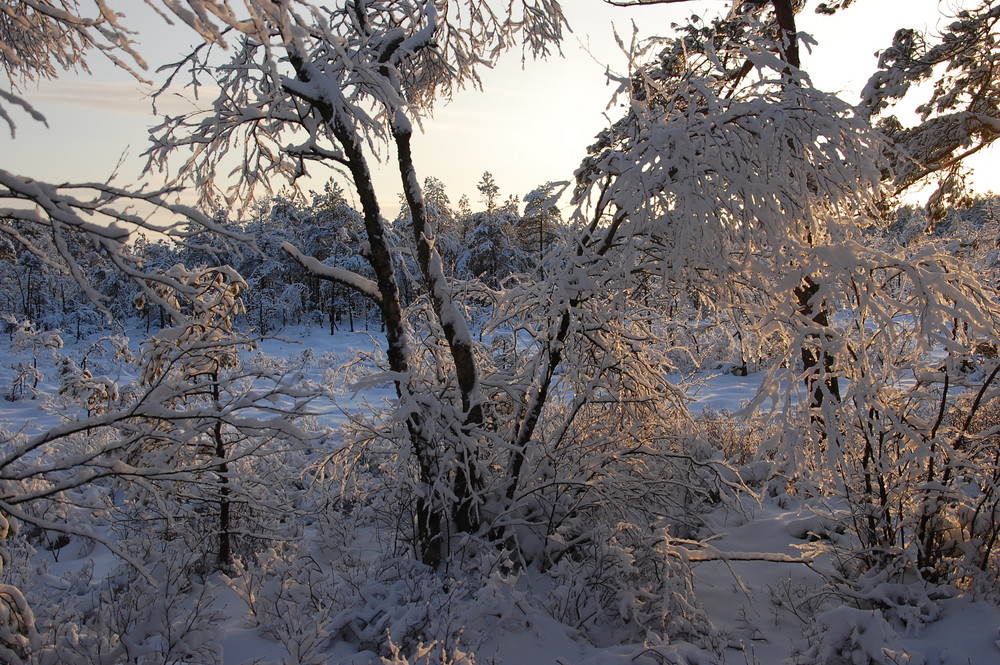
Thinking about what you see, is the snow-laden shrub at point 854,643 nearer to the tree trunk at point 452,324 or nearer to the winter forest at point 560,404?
the winter forest at point 560,404

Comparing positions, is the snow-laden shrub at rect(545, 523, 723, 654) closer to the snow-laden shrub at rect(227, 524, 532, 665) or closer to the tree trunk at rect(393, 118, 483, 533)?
the snow-laden shrub at rect(227, 524, 532, 665)

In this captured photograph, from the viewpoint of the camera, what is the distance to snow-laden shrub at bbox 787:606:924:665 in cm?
313

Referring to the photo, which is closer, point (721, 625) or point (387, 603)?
point (721, 625)

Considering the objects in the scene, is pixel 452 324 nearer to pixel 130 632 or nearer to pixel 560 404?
pixel 560 404

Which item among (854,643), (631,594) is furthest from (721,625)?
(854,643)

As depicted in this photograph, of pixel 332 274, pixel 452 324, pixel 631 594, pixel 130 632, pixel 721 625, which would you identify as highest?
pixel 332 274

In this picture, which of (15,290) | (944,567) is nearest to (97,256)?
(944,567)

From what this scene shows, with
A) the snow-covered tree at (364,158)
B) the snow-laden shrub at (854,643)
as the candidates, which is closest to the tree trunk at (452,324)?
the snow-covered tree at (364,158)

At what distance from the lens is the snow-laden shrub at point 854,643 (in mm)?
3127

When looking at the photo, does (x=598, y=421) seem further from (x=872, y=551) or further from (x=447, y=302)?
(x=872, y=551)

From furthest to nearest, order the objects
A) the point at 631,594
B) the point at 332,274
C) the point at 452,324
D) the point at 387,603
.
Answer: the point at 452,324, the point at 332,274, the point at 387,603, the point at 631,594

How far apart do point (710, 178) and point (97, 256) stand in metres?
3.18

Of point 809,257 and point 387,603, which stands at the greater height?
point 809,257

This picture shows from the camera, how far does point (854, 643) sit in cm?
324
